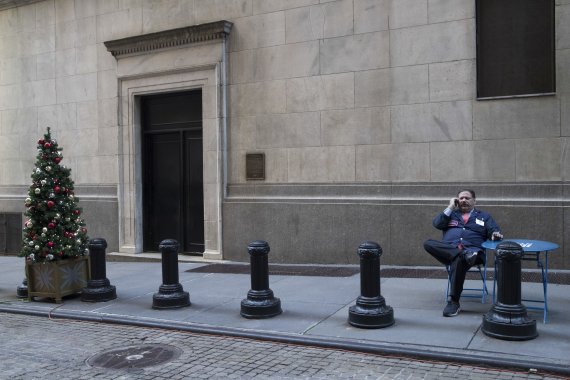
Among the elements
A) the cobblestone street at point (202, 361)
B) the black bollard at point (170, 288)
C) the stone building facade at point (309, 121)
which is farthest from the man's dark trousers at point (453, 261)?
the black bollard at point (170, 288)

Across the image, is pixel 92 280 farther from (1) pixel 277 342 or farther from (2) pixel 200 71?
(2) pixel 200 71

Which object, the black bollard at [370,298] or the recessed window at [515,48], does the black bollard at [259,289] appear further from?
the recessed window at [515,48]

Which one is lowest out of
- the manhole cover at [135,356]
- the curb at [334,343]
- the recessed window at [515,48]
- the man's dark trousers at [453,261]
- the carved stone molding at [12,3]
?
the manhole cover at [135,356]

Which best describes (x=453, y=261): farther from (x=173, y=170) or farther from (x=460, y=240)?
(x=173, y=170)

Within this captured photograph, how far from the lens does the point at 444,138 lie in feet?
33.6

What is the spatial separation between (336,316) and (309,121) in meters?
4.97

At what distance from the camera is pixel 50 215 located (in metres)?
8.95

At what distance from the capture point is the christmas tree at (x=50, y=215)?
896cm

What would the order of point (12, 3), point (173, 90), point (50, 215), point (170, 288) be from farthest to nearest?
point (12, 3)
point (173, 90)
point (50, 215)
point (170, 288)

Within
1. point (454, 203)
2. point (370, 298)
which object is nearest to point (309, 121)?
point (454, 203)

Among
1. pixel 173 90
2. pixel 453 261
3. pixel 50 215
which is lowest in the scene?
pixel 453 261

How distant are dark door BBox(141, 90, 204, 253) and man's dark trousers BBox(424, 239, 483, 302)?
687 cm

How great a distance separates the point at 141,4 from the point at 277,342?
963 cm

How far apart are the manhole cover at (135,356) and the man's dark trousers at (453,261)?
3298 millimetres
